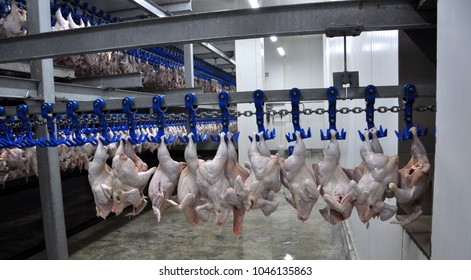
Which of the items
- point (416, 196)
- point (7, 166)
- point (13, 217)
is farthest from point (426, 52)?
point (13, 217)

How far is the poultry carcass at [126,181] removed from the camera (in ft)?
6.11

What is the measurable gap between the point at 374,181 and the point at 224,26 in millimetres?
1053

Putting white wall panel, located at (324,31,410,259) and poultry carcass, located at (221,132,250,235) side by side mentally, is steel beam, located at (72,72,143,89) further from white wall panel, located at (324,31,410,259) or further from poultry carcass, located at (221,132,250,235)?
poultry carcass, located at (221,132,250,235)

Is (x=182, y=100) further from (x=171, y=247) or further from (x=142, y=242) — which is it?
(x=142, y=242)

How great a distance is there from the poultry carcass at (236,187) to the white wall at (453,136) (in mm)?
815

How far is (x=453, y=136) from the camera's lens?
1.12 meters

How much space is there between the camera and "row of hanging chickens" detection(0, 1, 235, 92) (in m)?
3.40

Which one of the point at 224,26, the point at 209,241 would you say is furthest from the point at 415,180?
the point at 209,241

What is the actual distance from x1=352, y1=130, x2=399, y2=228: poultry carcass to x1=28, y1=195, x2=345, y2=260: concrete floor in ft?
10.0

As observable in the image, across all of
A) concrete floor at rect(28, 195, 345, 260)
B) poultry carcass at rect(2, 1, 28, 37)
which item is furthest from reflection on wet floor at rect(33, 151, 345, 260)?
poultry carcass at rect(2, 1, 28, 37)

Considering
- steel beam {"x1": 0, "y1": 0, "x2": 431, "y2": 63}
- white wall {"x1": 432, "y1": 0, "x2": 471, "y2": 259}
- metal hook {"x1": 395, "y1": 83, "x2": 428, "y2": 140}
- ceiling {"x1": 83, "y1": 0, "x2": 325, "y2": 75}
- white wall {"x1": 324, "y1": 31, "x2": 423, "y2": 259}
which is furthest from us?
ceiling {"x1": 83, "y1": 0, "x2": 325, "y2": 75}

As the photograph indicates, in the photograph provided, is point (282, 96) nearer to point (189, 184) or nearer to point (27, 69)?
point (189, 184)

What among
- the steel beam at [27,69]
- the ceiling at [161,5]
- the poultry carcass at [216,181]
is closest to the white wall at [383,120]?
the poultry carcass at [216,181]

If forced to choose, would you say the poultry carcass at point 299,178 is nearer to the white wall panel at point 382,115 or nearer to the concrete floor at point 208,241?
the white wall panel at point 382,115
